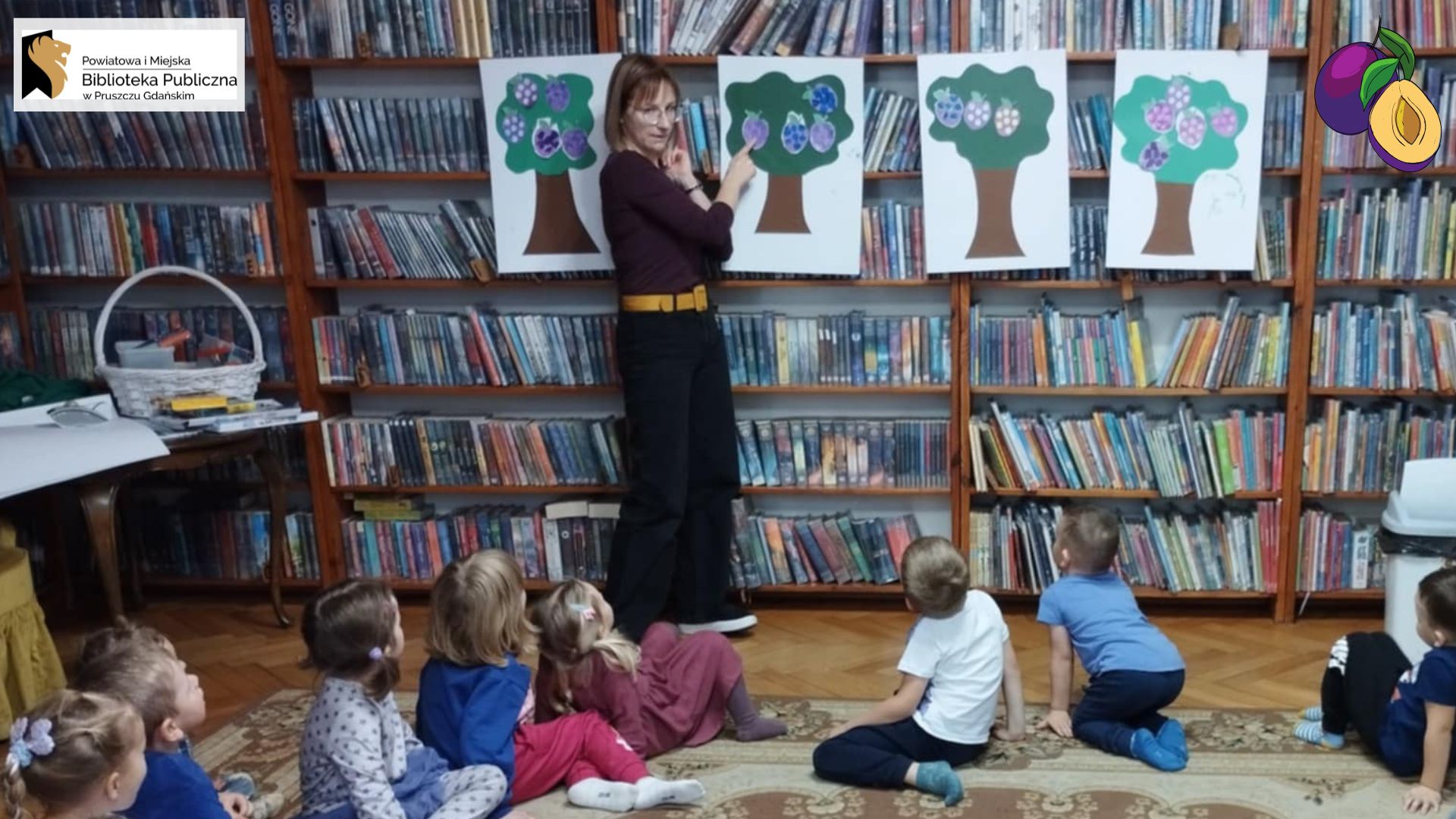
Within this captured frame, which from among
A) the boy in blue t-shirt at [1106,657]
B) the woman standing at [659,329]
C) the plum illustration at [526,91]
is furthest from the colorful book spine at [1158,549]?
the plum illustration at [526,91]

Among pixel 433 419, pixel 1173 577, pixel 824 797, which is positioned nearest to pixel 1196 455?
pixel 1173 577

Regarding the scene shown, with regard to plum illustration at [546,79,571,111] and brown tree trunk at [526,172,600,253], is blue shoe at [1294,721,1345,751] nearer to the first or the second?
brown tree trunk at [526,172,600,253]

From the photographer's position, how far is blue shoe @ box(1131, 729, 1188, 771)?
2715 mm

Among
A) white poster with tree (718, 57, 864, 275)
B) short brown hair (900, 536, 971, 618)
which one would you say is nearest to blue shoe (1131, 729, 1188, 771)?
short brown hair (900, 536, 971, 618)

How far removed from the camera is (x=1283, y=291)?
3680mm

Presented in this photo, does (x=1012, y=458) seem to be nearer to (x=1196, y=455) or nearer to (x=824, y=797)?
(x=1196, y=455)

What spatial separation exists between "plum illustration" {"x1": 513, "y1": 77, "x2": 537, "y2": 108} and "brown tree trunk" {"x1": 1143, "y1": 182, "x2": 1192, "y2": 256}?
1.76 m

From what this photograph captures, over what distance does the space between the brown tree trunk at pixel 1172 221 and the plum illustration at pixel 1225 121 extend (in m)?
0.17

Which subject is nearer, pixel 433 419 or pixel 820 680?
pixel 820 680

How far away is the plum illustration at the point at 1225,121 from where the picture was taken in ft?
11.3

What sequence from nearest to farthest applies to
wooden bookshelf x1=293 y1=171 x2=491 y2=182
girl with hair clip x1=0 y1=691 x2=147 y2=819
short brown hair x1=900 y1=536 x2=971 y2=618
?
girl with hair clip x1=0 y1=691 x2=147 y2=819 → short brown hair x1=900 y1=536 x2=971 y2=618 → wooden bookshelf x1=293 y1=171 x2=491 y2=182

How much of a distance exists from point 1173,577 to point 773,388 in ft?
4.20

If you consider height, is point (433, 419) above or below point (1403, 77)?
below

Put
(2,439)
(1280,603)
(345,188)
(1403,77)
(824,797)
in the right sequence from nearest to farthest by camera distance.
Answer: (824,797) < (2,439) < (1403,77) < (1280,603) < (345,188)
